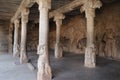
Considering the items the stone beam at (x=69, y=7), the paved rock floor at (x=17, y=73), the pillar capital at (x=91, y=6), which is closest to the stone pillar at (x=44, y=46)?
the paved rock floor at (x=17, y=73)

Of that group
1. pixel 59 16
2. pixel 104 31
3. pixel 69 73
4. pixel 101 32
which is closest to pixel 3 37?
pixel 59 16

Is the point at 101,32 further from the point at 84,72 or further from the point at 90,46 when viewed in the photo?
the point at 84,72

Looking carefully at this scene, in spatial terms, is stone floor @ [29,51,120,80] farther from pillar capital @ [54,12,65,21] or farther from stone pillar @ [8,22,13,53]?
stone pillar @ [8,22,13,53]

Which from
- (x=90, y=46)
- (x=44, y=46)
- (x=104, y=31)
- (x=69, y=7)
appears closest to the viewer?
(x=44, y=46)

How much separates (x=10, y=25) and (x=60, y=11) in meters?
7.79

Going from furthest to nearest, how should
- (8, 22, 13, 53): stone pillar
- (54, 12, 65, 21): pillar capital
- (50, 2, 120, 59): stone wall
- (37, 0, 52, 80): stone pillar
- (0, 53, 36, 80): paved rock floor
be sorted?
(8, 22, 13, 53): stone pillar
(54, 12, 65, 21): pillar capital
(50, 2, 120, 59): stone wall
(0, 53, 36, 80): paved rock floor
(37, 0, 52, 80): stone pillar

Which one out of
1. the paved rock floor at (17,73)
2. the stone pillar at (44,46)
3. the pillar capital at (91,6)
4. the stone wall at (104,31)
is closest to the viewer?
the stone pillar at (44,46)

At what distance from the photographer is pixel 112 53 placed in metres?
11.4

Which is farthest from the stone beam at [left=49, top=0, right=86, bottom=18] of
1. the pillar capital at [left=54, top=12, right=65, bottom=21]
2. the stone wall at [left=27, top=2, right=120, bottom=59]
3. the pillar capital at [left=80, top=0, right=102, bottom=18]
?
the stone wall at [left=27, top=2, right=120, bottom=59]

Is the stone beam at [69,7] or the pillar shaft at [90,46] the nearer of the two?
the pillar shaft at [90,46]

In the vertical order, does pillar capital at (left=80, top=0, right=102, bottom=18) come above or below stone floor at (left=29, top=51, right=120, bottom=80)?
above

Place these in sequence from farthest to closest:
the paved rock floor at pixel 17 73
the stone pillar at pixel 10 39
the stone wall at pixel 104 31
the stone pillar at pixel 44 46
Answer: the stone pillar at pixel 10 39 → the stone wall at pixel 104 31 → the paved rock floor at pixel 17 73 → the stone pillar at pixel 44 46

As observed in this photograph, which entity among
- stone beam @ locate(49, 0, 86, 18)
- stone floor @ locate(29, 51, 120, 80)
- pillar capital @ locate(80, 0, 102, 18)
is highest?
stone beam @ locate(49, 0, 86, 18)

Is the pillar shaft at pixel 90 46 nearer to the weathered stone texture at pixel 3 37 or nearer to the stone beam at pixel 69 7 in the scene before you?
the stone beam at pixel 69 7
